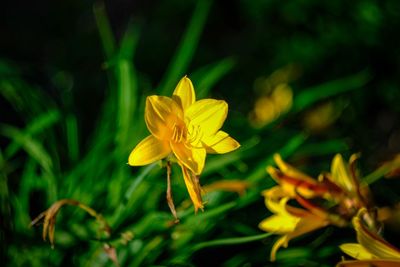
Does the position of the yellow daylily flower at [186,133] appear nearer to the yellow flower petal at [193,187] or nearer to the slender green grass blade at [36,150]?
the yellow flower petal at [193,187]

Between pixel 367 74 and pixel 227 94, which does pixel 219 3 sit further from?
pixel 367 74

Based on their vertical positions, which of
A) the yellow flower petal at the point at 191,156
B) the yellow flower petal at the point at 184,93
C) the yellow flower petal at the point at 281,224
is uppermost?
Result: the yellow flower petal at the point at 184,93

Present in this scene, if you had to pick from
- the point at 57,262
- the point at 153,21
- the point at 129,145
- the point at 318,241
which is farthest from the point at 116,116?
the point at 153,21

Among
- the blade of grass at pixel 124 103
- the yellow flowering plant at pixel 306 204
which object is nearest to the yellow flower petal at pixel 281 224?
the yellow flowering plant at pixel 306 204

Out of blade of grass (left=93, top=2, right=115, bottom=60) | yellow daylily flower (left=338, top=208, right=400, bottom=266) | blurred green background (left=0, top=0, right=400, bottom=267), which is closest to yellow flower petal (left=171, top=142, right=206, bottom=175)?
blurred green background (left=0, top=0, right=400, bottom=267)

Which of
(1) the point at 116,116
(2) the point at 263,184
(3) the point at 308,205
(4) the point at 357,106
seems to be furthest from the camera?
(4) the point at 357,106

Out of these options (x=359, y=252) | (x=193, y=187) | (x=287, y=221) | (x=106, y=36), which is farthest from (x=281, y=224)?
(x=106, y=36)
